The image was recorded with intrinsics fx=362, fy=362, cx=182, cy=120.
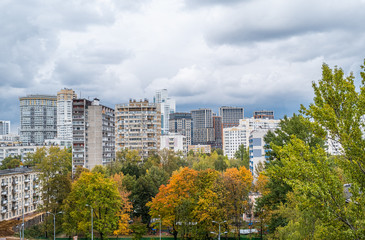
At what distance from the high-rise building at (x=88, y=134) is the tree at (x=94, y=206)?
4886 cm

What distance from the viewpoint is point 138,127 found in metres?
119

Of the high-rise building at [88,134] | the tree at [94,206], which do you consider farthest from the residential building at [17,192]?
the tree at [94,206]

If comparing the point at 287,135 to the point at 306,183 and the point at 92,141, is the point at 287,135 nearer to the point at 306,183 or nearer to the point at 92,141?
the point at 306,183

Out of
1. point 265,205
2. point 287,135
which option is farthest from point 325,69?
point 265,205

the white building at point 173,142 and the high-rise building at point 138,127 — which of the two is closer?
the high-rise building at point 138,127

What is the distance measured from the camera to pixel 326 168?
48.3ft

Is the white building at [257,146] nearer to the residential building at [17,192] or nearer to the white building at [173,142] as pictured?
the residential building at [17,192]

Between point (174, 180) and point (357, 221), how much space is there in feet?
136

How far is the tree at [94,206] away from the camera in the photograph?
5222 cm

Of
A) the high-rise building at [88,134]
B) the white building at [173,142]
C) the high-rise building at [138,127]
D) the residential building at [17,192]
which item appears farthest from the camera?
the white building at [173,142]

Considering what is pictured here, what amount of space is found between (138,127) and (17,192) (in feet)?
157

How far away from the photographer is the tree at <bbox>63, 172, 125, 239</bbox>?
52.2 metres

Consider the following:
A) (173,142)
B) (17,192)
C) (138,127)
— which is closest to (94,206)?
(17,192)

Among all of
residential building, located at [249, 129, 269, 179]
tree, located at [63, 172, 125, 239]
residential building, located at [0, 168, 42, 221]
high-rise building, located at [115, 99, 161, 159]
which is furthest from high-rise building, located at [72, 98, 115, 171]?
tree, located at [63, 172, 125, 239]
